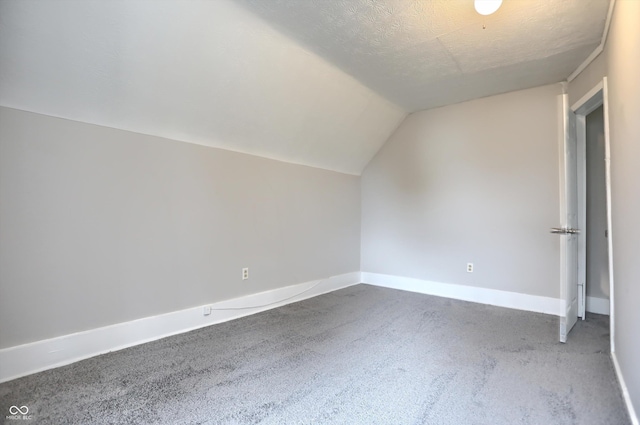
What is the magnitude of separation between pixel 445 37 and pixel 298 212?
7.82 ft

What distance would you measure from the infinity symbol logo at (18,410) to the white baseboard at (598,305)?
15.8 ft

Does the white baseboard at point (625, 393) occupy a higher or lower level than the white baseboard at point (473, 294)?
lower

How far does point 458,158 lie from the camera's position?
3.97 meters

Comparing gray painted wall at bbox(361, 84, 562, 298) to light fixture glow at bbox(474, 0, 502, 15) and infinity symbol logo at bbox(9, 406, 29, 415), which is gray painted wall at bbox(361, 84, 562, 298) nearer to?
light fixture glow at bbox(474, 0, 502, 15)

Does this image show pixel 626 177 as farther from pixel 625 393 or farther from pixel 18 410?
pixel 18 410

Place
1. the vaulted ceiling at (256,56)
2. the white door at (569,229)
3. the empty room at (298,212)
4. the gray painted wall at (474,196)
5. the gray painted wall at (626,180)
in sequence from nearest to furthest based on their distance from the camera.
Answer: the gray painted wall at (626,180) → the empty room at (298,212) → the vaulted ceiling at (256,56) → the white door at (569,229) → the gray painted wall at (474,196)

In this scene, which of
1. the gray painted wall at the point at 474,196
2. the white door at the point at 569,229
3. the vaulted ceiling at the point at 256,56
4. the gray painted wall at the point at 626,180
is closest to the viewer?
the gray painted wall at the point at 626,180

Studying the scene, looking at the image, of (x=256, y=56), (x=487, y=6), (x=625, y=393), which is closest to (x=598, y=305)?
(x=625, y=393)

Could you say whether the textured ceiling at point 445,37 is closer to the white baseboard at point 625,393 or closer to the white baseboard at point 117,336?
the white baseboard at point 625,393

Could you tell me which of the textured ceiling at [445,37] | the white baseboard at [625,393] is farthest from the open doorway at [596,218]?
the white baseboard at [625,393]

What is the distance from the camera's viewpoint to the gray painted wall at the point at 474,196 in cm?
343

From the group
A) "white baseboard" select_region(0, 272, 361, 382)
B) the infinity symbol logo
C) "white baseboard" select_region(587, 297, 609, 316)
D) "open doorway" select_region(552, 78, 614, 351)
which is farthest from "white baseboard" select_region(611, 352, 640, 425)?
the infinity symbol logo

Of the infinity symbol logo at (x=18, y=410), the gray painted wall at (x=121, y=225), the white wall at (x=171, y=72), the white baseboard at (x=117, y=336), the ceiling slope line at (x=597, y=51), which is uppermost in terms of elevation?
the ceiling slope line at (x=597, y=51)

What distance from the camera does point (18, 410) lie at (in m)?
1.62
